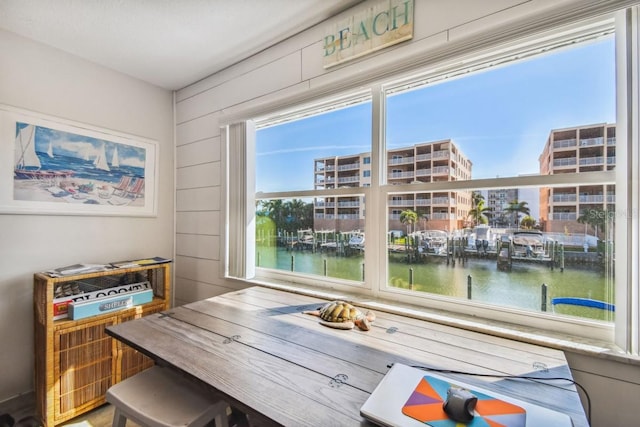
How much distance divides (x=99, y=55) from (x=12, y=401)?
242 centimetres

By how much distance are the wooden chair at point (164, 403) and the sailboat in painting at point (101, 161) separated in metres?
1.74

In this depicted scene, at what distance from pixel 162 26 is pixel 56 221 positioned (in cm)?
153

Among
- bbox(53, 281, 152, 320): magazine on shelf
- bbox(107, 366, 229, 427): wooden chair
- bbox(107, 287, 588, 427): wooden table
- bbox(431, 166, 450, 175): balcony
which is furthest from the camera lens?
bbox(53, 281, 152, 320): magazine on shelf

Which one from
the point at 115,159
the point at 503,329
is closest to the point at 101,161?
the point at 115,159

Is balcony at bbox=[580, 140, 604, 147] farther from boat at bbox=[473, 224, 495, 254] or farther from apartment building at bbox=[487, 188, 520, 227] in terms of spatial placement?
boat at bbox=[473, 224, 495, 254]

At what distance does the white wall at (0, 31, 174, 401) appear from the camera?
189cm

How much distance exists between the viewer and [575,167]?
1.26 metres

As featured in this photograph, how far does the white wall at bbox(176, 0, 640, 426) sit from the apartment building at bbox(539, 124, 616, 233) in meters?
0.47

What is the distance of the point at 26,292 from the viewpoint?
1958 mm

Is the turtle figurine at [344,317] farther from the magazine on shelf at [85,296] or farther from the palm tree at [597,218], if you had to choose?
the magazine on shelf at [85,296]

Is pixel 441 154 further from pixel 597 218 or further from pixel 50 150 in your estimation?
pixel 50 150

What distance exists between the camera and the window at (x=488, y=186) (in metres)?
1.22

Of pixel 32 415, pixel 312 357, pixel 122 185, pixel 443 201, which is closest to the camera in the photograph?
pixel 312 357

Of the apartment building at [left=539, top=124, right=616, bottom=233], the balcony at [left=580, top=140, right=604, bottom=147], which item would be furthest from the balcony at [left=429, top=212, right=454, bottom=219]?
the balcony at [left=580, top=140, right=604, bottom=147]
